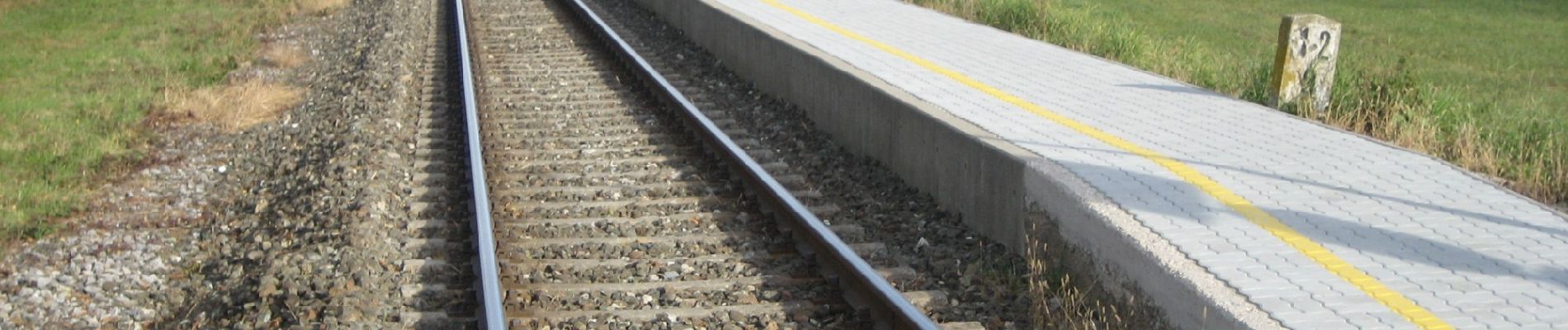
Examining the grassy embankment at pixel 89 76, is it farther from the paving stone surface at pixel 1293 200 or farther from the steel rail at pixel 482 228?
the paving stone surface at pixel 1293 200

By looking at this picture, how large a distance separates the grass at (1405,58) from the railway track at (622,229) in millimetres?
3462

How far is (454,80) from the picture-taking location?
13844mm

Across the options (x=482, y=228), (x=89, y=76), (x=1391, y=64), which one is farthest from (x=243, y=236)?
(x=1391, y=64)

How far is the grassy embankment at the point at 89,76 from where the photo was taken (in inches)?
409

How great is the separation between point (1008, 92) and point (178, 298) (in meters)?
5.78

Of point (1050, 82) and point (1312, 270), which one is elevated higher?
point (1312, 270)

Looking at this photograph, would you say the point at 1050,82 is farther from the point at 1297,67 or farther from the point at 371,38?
the point at 371,38

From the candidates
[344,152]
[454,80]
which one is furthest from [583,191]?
[454,80]

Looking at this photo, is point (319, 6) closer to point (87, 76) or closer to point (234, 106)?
point (87, 76)

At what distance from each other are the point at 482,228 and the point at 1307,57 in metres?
5.48

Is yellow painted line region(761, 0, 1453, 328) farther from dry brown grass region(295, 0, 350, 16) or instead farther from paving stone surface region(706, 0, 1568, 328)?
dry brown grass region(295, 0, 350, 16)

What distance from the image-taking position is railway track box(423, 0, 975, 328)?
264 inches

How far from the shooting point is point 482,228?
25.2 feet

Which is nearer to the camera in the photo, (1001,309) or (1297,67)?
(1001,309)
